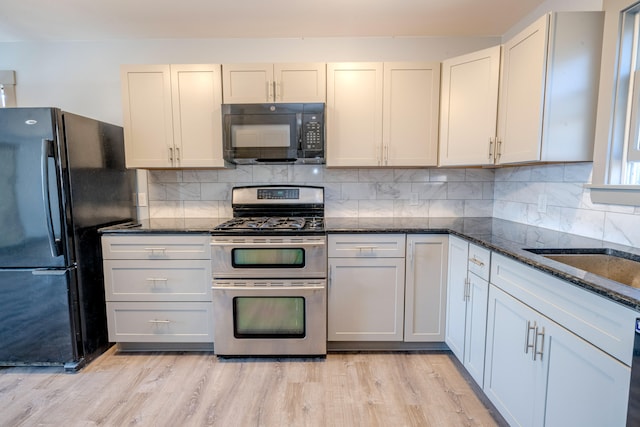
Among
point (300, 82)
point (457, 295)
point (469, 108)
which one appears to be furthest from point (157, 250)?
point (469, 108)

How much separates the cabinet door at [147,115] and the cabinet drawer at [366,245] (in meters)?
1.42

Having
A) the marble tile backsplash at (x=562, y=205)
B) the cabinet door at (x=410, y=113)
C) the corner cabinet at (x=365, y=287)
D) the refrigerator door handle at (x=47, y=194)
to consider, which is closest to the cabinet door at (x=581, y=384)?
the marble tile backsplash at (x=562, y=205)

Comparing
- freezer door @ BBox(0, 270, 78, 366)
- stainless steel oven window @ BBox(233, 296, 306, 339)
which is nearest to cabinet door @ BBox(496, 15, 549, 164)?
stainless steel oven window @ BBox(233, 296, 306, 339)

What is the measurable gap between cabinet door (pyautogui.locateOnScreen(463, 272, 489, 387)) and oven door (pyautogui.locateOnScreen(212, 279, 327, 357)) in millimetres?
893

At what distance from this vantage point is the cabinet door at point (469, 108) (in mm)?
2016

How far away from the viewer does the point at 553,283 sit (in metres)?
1.13

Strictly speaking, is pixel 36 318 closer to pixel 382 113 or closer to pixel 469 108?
pixel 382 113

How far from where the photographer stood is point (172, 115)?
228 centimetres

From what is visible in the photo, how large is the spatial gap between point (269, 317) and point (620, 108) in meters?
2.30

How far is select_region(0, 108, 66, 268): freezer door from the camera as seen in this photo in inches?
71.2

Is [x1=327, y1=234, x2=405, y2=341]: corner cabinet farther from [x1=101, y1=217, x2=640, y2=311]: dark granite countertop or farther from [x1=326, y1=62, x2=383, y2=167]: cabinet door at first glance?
[x1=326, y1=62, x2=383, y2=167]: cabinet door

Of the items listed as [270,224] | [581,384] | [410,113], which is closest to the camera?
[581,384]

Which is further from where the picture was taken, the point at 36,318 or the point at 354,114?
the point at 354,114

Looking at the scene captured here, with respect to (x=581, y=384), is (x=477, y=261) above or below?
above
